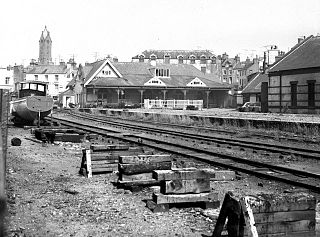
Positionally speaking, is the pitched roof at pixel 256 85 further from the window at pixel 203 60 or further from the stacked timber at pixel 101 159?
the stacked timber at pixel 101 159

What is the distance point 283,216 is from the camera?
484cm

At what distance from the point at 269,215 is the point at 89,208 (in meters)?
2.75

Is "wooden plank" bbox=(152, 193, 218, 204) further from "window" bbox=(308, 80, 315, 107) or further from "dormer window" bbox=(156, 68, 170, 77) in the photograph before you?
"dormer window" bbox=(156, 68, 170, 77)

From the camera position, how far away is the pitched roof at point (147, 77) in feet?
214

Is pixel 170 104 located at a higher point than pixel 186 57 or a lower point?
lower

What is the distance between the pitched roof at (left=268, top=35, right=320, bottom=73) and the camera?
3631 cm

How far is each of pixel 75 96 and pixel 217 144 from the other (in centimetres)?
6534

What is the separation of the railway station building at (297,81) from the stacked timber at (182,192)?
3011 cm

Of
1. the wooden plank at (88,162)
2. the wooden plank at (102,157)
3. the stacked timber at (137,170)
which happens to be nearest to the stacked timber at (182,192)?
the stacked timber at (137,170)

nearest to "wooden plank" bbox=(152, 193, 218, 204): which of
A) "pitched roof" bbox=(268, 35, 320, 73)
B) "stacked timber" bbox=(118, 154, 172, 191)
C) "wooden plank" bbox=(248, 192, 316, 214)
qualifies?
"stacked timber" bbox=(118, 154, 172, 191)

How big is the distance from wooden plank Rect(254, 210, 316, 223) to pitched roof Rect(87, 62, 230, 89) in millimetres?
59177

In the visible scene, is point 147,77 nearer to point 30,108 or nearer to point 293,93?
point 293,93

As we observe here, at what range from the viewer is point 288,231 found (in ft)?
16.0

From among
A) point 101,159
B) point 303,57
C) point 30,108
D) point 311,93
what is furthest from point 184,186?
point 303,57
